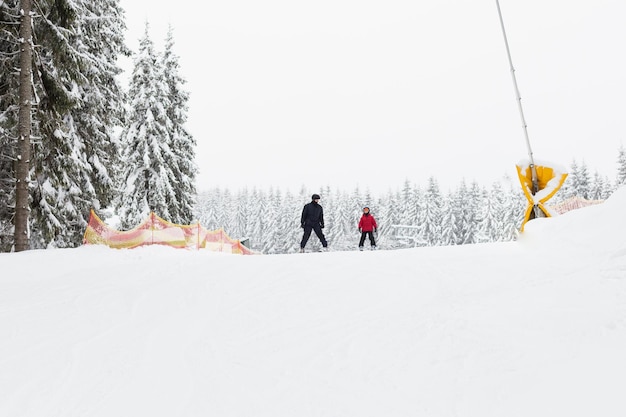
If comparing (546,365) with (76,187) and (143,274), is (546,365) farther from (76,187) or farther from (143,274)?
(76,187)

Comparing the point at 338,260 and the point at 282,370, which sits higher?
the point at 338,260

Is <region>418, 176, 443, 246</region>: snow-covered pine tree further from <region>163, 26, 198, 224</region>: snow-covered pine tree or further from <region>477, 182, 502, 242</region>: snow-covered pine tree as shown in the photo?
<region>163, 26, 198, 224</region>: snow-covered pine tree

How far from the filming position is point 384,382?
4121mm

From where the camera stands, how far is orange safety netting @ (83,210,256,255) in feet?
43.8

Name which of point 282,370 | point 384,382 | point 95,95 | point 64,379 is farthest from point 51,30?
point 384,382

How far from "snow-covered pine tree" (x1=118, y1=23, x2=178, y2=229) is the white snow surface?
14715 mm

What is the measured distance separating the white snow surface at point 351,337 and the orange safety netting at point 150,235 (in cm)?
533

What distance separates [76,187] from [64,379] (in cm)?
1101

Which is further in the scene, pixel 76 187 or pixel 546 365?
pixel 76 187

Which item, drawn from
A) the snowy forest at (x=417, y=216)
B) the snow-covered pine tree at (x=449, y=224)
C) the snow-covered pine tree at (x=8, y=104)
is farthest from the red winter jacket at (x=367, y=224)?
the snow-covered pine tree at (x=449, y=224)

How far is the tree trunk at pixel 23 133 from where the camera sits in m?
11.2

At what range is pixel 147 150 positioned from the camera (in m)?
22.7

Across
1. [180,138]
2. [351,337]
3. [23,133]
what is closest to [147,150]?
[180,138]

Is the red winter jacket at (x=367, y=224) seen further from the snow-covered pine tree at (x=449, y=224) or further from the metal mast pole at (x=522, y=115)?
the snow-covered pine tree at (x=449, y=224)
